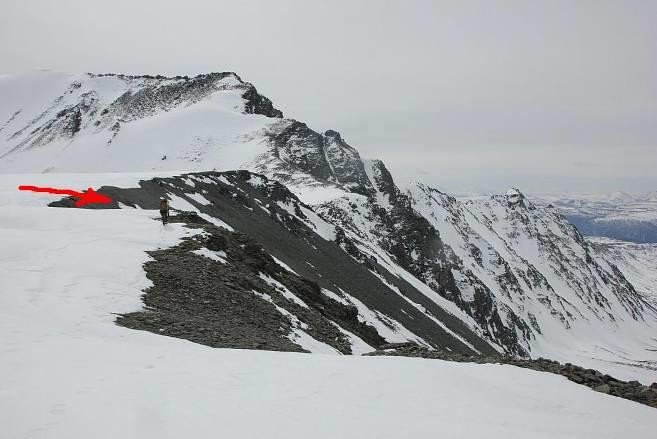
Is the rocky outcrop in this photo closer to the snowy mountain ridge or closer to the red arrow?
the red arrow

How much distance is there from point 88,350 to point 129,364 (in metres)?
1.16

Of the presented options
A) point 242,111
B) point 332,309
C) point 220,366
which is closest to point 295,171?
point 242,111

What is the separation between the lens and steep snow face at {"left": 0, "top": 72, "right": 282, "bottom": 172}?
107 metres

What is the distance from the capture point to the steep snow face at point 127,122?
107m

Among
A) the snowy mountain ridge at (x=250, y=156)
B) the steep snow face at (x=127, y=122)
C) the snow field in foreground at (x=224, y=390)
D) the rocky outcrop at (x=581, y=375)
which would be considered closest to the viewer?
the snow field in foreground at (x=224, y=390)

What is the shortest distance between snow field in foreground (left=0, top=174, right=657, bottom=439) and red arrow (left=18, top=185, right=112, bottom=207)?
1646 centimetres

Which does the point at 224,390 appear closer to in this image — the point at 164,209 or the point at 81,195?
the point at 164,209

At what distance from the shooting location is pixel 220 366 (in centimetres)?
1066

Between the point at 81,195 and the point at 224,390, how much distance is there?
90.1 feet

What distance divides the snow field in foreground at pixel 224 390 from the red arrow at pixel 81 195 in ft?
54.0

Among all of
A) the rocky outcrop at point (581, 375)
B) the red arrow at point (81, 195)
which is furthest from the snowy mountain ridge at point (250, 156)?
the rocky outcrop at point (581, 375)

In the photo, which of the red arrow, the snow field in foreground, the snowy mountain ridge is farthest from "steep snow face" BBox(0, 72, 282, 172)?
the snow field in foreground

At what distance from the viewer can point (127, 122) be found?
13112 cm

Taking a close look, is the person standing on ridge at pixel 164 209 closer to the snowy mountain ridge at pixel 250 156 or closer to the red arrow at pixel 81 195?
the red arrow at pixel 81 195
